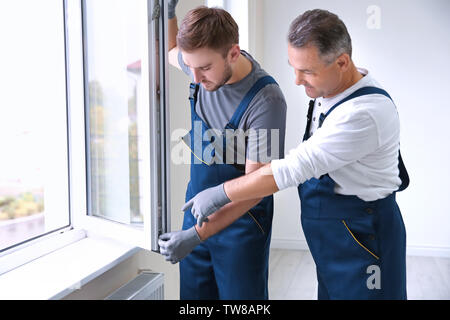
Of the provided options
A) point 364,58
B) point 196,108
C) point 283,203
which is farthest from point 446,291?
point 196,108

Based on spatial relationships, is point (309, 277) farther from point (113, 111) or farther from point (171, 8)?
point (171, 8)

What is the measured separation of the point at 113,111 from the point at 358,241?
92 centimetres

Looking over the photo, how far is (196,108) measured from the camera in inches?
56.9

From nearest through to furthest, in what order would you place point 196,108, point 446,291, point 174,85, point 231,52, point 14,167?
point 231,52 → point 196,108 → point 174,85 → point 14,167 → point 446,291

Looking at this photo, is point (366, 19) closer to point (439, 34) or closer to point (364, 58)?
point (364, 58)

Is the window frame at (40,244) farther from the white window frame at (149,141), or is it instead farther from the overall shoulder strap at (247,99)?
the overall shoulder strap at (247,99)

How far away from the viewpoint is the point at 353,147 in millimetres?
1167

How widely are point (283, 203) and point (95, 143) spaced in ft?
7.58

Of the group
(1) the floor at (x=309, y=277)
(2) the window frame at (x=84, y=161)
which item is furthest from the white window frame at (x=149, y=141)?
(1) the floor at (x=309, y=277)

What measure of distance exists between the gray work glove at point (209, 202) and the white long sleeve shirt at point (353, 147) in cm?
16

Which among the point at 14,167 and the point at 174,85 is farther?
the point at 14,167

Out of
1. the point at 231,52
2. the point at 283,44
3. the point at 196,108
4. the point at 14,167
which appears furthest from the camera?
the point at 283,44

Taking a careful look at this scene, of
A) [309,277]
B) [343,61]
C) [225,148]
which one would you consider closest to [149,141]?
[225,148]

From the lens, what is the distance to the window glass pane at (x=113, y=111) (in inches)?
59.2
